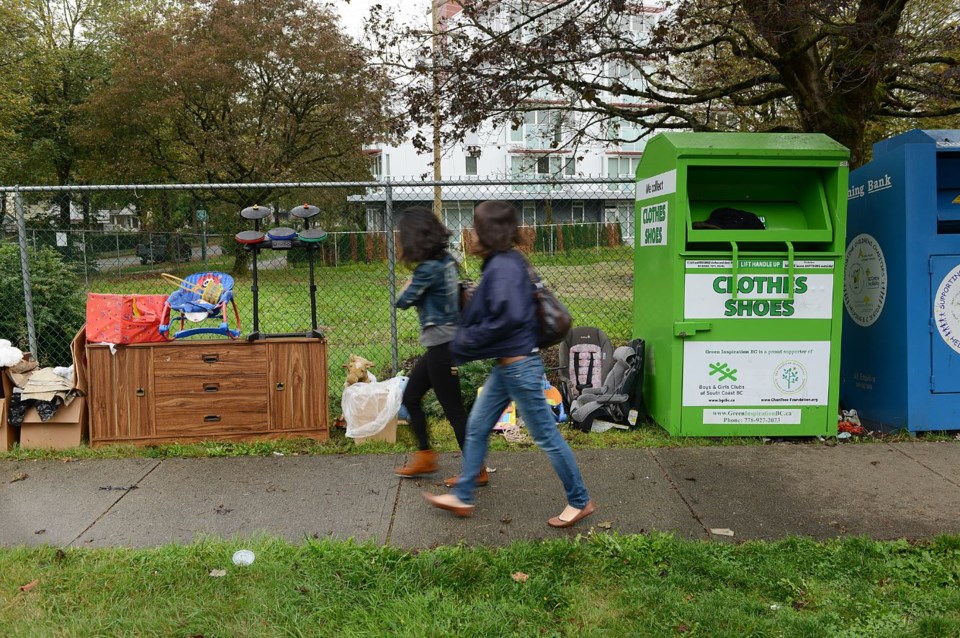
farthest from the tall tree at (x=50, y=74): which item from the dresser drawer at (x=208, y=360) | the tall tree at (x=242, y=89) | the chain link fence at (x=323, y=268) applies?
the dresser drawer at (x=208, y=360)

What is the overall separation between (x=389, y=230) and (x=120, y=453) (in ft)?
8.77

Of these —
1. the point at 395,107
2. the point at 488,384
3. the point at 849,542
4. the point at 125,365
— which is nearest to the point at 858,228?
the point at 849,542

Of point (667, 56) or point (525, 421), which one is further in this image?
point (667, 56)

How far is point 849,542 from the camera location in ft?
11.6

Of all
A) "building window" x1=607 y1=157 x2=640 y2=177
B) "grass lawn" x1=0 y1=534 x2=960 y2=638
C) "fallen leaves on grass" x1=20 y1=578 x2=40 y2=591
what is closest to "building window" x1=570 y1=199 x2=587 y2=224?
"grass lawn" x1=0 y1=534 x2=960 y2=638

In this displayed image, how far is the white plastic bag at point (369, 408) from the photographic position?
5.23 meters

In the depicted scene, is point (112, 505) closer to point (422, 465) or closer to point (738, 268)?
point (422, 465)

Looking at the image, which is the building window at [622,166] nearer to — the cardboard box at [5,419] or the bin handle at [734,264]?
the bin handle at [734,264]

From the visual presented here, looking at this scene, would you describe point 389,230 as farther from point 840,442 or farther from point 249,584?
point 840,442

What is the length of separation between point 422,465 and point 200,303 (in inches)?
83.0

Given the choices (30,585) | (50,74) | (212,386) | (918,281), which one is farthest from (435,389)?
(50,74)

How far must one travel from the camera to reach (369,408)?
526 centimetres

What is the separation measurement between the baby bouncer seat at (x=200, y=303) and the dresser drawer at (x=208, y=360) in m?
0.13

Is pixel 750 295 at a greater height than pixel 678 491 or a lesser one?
greater
